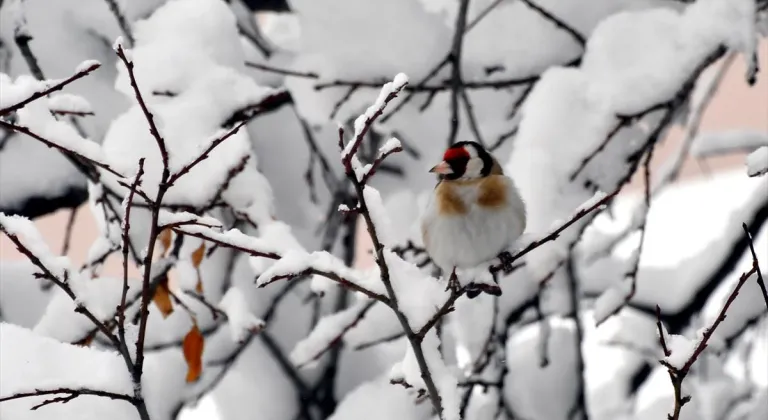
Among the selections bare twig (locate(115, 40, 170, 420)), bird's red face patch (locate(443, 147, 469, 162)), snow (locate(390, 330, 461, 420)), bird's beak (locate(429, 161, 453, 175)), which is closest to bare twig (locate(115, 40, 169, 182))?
bare twig (locate(115, 40, 170, 420))

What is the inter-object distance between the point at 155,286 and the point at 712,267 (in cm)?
179

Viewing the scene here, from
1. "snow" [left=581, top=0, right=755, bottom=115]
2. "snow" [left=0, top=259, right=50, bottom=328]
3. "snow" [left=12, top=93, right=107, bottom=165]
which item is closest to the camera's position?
A: "snow" [left=12, top=93, right=107, bottom=165]

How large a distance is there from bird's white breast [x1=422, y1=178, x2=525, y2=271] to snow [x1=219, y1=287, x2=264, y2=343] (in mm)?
416

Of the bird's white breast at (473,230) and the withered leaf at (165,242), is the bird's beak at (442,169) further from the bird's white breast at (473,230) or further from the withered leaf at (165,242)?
the withered leaf at (165,242)

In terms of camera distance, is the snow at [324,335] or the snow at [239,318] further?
the snow at [324,335]

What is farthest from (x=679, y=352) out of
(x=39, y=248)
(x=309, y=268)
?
(x=39, y=248)

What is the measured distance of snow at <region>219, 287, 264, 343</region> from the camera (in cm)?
182

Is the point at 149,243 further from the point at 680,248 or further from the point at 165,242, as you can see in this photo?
the point at 680,248

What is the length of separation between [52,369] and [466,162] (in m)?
0.88

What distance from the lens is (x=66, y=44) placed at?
2.60 metres

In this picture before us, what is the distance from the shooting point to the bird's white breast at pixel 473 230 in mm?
1621

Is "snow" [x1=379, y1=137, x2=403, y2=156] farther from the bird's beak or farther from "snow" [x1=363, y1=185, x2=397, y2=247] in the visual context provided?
the bird's beak

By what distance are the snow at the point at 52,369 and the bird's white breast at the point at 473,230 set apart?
2.05ft

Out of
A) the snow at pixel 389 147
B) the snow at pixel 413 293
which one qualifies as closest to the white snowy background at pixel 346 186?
the snow at pixel 413 293
